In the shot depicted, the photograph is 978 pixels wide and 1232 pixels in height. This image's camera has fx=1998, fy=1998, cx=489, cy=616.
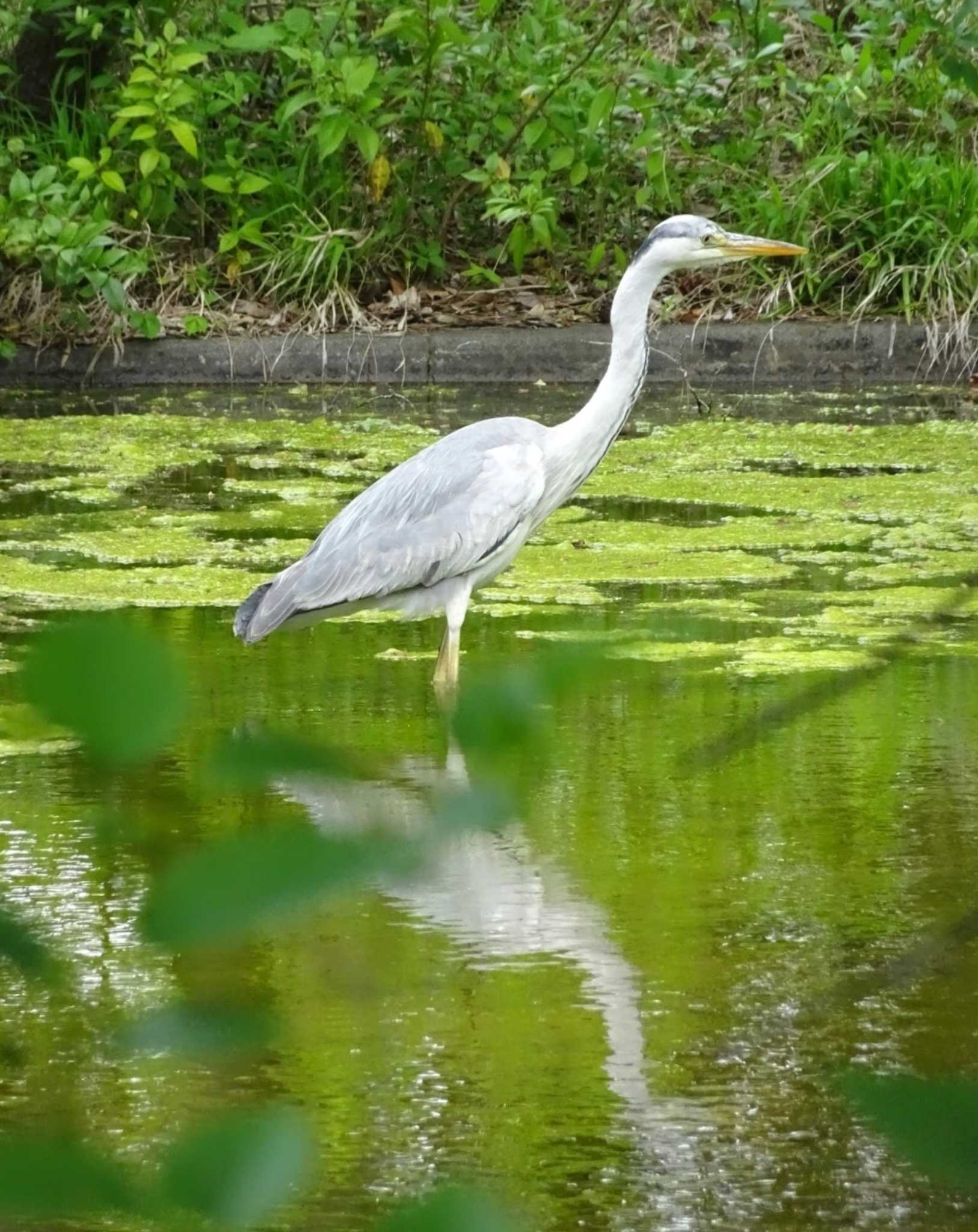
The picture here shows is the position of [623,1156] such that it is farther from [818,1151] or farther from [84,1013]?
[84,1013]

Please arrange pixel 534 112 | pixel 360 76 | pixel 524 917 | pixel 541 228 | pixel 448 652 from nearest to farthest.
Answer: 1. pixel 524 917
2. pixel 448 652
3. pixel 360 76
4. pixel 541 228
5. pixel 534 112

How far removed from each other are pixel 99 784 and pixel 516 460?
3949mm

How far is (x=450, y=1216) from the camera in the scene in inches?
27.1

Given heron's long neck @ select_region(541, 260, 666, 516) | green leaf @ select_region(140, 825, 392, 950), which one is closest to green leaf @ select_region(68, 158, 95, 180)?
heron's long neck @ select_region(541, 260, 666, 516)

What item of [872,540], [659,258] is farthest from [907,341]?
[659,258]

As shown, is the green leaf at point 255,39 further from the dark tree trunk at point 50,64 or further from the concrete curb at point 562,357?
the concrete curb at point 562,357

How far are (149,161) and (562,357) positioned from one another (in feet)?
6.73

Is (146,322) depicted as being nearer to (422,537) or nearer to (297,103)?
(297,103)

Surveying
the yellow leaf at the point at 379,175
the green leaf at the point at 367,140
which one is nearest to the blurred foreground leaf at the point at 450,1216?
the green leaf at the point at 367,140

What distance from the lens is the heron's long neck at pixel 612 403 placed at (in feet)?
16.3

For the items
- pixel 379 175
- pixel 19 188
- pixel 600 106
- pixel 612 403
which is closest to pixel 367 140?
pixel 379 175

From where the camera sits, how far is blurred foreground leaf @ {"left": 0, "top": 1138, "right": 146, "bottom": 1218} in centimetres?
72

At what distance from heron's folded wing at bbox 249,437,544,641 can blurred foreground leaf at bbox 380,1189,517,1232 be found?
155 inches

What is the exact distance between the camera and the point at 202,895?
709 millimetres
